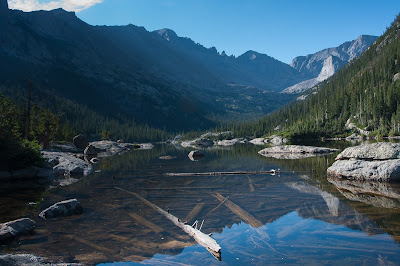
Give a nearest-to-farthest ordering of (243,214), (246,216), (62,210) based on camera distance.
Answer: (246,216)
(243,214)
(62,210)

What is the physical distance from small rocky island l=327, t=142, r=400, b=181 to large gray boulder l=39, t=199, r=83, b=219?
87.1ft

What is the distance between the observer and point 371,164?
29812 millimetres

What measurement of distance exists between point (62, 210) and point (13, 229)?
4.51 m

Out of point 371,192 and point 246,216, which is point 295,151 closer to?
point 371,192

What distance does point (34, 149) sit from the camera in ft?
132

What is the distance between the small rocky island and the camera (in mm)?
28125

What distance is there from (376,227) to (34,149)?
40.7m

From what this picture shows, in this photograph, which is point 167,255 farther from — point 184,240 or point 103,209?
point 103,209

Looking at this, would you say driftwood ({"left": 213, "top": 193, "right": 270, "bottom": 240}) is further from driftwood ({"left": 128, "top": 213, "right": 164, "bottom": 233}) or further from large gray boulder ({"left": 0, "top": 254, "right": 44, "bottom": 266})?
large gray boulder ({"left": 0, "top": 254, "right": 44, "bottom": 266})

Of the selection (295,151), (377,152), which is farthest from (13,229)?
(295,151)

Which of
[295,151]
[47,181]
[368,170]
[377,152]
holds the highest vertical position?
[377,152]

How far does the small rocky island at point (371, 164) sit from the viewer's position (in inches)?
1107

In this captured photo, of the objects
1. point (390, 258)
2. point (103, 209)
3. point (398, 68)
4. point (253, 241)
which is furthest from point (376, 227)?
point (398, 68)

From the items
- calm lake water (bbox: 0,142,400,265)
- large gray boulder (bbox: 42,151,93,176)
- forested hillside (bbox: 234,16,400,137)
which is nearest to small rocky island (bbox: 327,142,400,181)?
calm lake water (bbox: 0,142,400,265)
